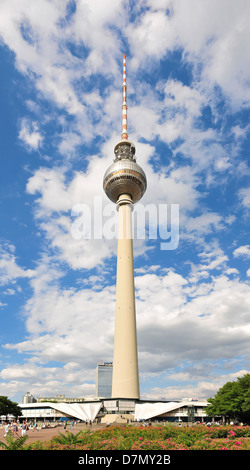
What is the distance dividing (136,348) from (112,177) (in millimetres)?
45687

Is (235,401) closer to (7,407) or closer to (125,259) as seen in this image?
(125,259)

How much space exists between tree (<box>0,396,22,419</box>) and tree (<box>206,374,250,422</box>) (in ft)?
150

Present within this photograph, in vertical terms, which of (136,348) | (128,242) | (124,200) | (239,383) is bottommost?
(239,383)

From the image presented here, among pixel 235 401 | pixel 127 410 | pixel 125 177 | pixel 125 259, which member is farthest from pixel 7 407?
pixel 125 177

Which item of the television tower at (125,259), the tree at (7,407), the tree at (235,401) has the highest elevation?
the television tower at (125,259)

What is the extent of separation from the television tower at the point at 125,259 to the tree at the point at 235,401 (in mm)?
17907

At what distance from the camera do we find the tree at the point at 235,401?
61.7 metres

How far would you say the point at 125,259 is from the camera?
86875mm

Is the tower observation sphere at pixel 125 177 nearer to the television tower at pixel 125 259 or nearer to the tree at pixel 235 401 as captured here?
the television tower at pixel 125 259

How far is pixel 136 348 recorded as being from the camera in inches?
3137

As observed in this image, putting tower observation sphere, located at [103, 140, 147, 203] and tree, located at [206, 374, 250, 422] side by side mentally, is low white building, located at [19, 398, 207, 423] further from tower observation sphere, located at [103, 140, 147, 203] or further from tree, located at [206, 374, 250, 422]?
tower observation sphere, located at [103, 140, 147, 203]

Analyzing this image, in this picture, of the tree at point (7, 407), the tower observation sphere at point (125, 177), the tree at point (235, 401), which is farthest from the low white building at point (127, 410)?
the tower observation sphere at point (125, 177)
